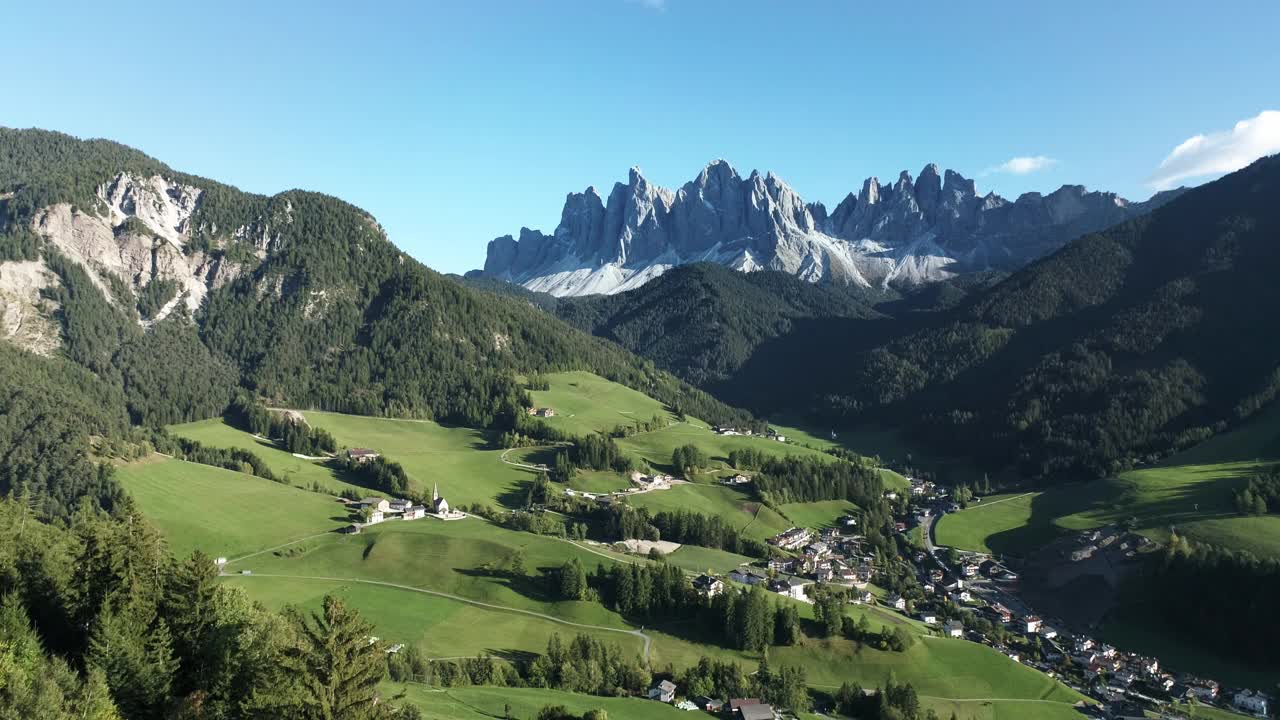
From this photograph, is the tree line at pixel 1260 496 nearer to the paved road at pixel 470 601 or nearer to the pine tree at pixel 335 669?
the paved road at pixel 470 601

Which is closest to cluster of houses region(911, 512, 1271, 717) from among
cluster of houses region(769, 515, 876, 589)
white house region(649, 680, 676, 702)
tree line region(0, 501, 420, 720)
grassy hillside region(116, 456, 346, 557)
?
cluster of houses region(769, 515, 876, 589)

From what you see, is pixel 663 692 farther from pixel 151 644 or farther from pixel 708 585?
pixel 151 644

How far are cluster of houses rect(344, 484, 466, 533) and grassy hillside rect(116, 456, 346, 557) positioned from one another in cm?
407

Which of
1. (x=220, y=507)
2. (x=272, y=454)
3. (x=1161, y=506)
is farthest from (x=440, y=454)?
(x=1161, y=506)

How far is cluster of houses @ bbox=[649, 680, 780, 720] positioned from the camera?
74250 mm

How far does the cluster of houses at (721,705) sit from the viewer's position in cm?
7425

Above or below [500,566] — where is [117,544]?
above

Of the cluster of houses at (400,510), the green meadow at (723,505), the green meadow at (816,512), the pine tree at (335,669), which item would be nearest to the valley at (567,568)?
the pine tree at (335,669)

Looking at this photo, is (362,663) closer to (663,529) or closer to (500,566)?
(500,566)

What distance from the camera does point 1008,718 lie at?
82.2 meters

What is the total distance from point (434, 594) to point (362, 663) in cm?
7295

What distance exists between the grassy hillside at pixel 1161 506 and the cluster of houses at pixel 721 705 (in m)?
87.2

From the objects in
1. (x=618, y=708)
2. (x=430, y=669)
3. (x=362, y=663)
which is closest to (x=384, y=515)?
(x=430, y=669)

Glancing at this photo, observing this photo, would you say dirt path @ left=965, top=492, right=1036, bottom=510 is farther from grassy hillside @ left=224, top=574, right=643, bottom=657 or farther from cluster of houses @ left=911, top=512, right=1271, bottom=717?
grassy hillside @ left=224, top=574, right=643, bottom=657
